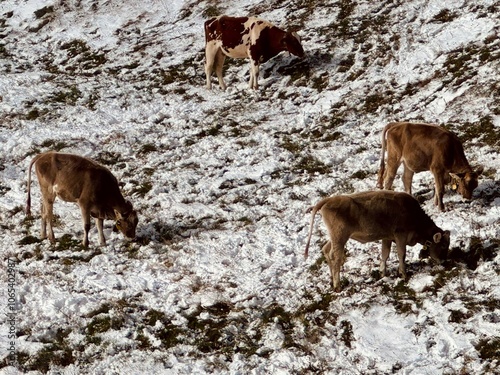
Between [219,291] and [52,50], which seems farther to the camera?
[52,50]

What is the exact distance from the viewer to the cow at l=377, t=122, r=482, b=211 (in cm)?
1143

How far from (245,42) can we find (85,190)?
33.7 feet

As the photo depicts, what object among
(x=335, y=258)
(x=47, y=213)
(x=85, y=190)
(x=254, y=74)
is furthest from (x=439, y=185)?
(x=254, y=74)

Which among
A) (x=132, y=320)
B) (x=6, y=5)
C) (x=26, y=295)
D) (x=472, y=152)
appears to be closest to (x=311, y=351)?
(x=132, y=320)

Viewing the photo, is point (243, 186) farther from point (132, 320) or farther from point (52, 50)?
point (52, 50)

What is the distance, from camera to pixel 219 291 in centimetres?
1044

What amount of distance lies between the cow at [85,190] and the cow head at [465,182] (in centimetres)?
642

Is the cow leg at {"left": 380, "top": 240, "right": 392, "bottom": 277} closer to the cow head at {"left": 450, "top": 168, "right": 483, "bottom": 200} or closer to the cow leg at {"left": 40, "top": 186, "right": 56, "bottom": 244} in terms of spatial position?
the cow head at {"left": 450, "top": 168, "right": 483, "bottom": 200}

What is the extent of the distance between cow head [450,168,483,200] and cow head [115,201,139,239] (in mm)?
6420

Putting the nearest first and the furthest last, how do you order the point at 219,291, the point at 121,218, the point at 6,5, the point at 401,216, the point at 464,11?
the point at 401,216, the point at 219,291, the point at 121,218, the point at 464,11, the point at 6,5

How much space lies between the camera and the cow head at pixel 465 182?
37.0 feet

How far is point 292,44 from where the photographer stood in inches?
809

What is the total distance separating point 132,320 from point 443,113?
32.4ft

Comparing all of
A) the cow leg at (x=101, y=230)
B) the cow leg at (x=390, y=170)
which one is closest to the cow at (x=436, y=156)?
the cow leg at (x=390, y=170)
